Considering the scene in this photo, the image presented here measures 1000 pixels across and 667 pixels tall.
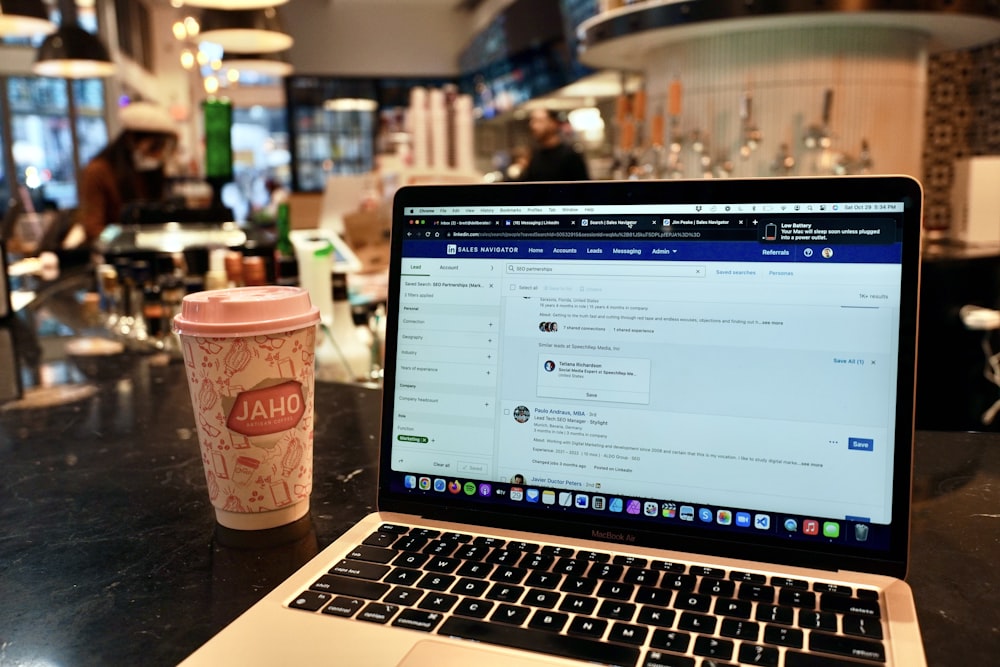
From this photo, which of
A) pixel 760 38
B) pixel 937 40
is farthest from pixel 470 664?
pixel 937 40

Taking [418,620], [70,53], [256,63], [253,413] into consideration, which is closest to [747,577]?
[418,620]

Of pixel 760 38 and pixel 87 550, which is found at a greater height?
pixel 760 38

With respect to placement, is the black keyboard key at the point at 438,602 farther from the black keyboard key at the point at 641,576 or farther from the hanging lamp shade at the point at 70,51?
the hanging lamp shade at the point at 70,51

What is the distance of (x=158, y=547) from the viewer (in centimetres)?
67

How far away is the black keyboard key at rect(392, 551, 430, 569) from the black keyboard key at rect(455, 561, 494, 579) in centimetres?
3

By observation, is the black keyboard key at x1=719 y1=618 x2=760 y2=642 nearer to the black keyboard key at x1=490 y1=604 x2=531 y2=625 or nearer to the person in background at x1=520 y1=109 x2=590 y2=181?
the black keyboard key at x1=490 y1=604 x2=531 y2=625

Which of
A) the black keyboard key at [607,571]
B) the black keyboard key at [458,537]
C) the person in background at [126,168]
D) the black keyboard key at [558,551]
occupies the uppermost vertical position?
the person in background at [126,168]

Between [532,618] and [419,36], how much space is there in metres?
9.29

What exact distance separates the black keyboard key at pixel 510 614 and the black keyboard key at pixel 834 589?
0.19 m

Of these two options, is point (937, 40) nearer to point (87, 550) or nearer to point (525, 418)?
point (525, 418)

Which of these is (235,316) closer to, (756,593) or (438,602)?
(438,602)

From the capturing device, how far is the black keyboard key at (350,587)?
0.55 m

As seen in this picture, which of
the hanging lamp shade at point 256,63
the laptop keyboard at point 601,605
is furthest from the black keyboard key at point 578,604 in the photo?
the hanging lamp shade at point 256,63

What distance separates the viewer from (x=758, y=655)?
0.47m
